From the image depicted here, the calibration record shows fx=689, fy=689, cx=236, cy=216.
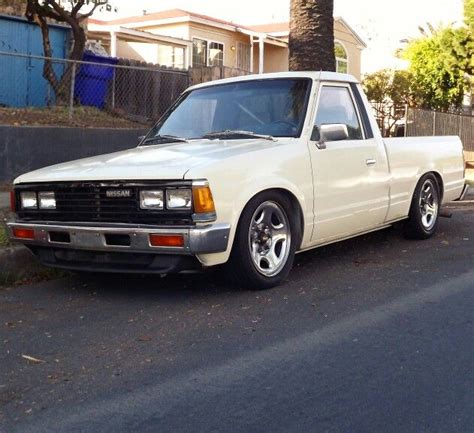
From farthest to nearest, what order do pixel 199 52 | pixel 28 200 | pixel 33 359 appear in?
pixel 199 52
pixel 28 200
pixel 33 359

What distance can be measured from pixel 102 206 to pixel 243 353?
175cm

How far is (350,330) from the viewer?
15.2 feet

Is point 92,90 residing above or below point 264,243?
above

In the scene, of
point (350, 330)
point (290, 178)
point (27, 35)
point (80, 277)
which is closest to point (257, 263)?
point (290, 178)

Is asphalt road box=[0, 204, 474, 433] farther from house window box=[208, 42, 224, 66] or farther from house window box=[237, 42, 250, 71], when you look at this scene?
house window box=[237, 42, 250, 71]

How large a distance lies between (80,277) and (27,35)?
9.81 meters

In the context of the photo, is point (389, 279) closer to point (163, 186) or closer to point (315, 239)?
point (315, 239)

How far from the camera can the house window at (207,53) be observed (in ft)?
80.2

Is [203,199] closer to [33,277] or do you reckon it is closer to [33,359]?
[33,359]

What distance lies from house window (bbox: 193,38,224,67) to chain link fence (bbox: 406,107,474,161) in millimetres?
8528

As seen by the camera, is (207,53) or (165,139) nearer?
(165,139)

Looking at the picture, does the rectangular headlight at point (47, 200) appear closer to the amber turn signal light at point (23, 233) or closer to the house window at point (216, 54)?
the amber turn signal light at point (23, 233)

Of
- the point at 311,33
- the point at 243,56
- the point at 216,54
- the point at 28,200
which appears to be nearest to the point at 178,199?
the point at 28,200

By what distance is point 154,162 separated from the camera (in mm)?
5289
